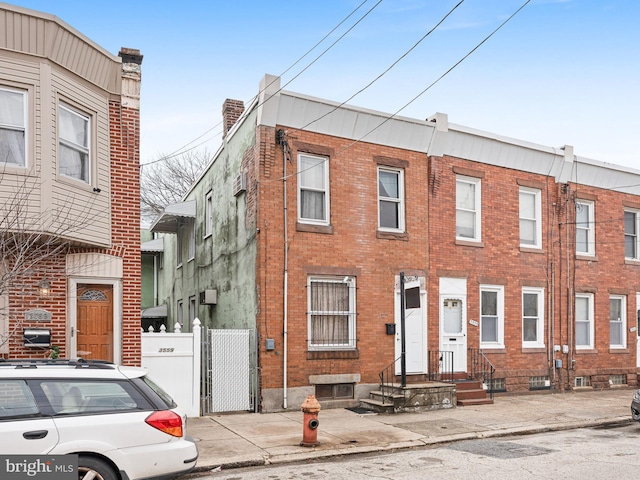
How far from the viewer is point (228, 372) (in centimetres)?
1406

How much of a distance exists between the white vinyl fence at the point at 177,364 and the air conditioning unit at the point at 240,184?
3.80 meters

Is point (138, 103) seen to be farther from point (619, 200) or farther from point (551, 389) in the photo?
point (619, 200)

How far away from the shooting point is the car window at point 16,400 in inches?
246

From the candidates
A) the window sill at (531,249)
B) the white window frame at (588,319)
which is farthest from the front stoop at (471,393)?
the white window frame at (588,319)

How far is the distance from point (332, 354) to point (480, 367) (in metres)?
4.62

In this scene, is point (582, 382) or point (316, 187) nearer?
point (316, 187)

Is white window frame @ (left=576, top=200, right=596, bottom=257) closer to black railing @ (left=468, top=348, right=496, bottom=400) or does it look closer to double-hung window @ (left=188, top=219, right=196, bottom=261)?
black railing @ (left=468, top=348, right=496, bottom=400)

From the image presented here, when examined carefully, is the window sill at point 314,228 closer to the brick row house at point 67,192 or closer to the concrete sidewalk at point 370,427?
the brick row house at point 67,192

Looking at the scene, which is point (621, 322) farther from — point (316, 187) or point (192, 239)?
point (192, 239)

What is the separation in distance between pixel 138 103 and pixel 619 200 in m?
15.6

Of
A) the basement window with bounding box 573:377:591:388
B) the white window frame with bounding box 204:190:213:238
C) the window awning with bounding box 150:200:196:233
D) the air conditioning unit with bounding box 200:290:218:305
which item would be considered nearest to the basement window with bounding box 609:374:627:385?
the basement window with bounding box 573:377:591:388

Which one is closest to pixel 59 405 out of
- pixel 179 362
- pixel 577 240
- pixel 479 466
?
pixel 479 466

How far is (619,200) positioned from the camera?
20.9m

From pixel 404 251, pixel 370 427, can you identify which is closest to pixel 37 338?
pixel 370 427
